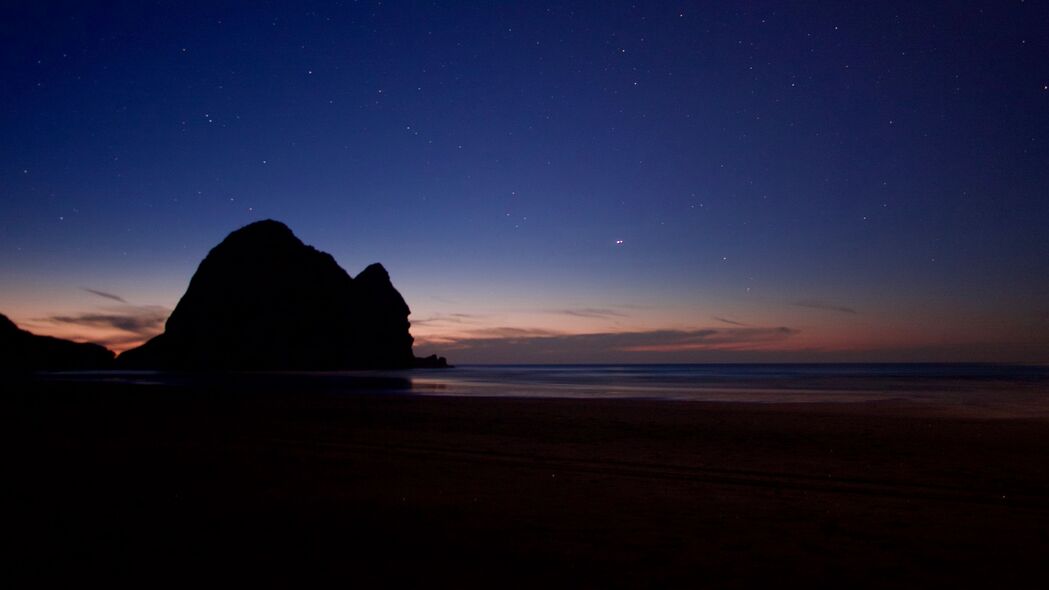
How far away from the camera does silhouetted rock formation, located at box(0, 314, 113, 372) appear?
152m

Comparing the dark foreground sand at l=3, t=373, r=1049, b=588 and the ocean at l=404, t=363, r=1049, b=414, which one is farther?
the ocean at l=404, t=363, r=1049, b=414

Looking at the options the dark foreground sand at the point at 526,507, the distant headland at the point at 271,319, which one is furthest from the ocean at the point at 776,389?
the distant headland at the point at 271,319

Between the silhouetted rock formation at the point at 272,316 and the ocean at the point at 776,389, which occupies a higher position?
the silhouetted rock formation at the point at 272,316

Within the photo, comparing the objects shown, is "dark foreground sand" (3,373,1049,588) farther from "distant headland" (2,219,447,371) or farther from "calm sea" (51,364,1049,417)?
"distant headland" (2,219,447,371)

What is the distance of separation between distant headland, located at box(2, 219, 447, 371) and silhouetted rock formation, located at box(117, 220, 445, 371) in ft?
0.76

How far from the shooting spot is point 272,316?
458 ft

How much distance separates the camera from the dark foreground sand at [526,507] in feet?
17.4

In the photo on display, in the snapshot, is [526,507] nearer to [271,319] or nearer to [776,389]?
[776,389]

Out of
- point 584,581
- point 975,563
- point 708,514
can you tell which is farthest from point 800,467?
point 584,581

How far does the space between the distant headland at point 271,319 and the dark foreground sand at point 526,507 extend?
130064 millimetres

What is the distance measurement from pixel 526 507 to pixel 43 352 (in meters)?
197

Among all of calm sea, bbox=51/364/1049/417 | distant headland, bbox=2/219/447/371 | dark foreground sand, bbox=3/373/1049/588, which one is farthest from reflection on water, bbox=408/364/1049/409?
distant headland, bbox=2/219/447/371

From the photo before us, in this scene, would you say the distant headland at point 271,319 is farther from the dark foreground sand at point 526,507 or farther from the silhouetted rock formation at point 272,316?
the dark foreground sand at point 526,507

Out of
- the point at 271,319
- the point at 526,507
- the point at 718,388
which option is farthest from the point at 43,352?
the point at 526,507
